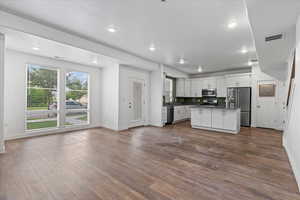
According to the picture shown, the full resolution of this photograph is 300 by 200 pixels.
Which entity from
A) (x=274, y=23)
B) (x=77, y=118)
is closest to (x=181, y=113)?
(x=77, y=118)

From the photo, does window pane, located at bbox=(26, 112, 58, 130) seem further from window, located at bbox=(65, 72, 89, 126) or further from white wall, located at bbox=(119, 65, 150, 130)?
white wall, located at bbox=(119, 65, 150, 130)

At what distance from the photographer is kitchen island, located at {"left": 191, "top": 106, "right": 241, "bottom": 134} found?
15.7ft

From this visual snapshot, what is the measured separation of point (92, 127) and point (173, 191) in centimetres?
480

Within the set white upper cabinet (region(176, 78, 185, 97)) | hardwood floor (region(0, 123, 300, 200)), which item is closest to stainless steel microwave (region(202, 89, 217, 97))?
white upper cabinet (region(176, 78, 185, 97))

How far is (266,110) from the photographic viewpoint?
5656 millimetres

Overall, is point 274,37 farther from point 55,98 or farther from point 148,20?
point 55,98

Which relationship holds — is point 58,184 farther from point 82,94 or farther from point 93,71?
point 93,71

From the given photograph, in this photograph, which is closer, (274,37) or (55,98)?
(274,37)

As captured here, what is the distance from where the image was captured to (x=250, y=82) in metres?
6.13

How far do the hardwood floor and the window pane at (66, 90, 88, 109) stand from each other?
6.19 ft

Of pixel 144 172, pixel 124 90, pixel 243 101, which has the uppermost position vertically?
pixel 124 90

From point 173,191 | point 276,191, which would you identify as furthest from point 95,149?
point 276,191

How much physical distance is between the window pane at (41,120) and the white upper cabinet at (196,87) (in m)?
6.91

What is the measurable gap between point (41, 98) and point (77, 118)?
139cm
